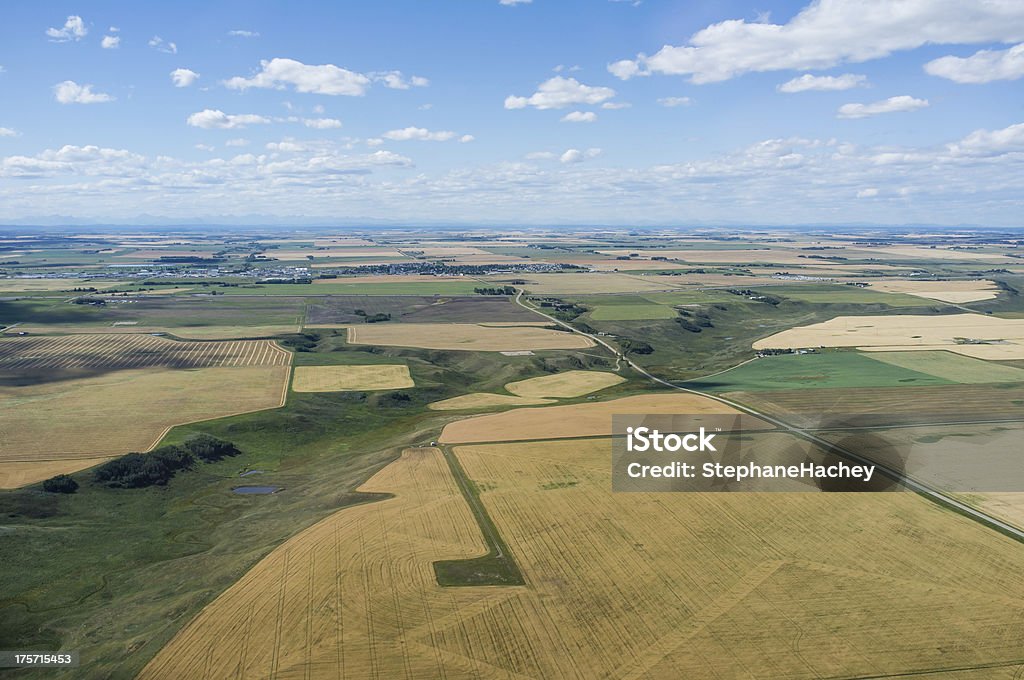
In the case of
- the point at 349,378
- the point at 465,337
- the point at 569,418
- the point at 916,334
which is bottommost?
the point at 349,378

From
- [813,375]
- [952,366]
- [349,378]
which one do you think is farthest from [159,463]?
[952,366]

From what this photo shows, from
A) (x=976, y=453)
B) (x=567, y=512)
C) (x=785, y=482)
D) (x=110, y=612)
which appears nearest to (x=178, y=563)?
(x=110, y=612)

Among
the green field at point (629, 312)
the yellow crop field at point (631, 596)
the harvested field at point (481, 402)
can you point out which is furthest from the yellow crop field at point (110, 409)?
the green field at point (629, 312)

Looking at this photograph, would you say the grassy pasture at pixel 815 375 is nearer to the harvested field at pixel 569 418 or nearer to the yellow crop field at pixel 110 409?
the harvested field at pixel 569 418

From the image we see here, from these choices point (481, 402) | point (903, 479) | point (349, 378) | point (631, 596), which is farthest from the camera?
point (349, 378)

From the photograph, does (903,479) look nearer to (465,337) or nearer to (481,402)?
(481,402)

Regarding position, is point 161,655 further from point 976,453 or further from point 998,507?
→ point 976,453
